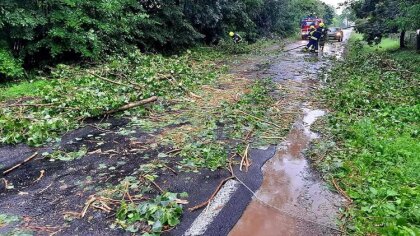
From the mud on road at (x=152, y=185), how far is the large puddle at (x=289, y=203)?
0.04 ft

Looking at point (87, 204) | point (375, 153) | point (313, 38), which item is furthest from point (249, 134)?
point (313, 38)

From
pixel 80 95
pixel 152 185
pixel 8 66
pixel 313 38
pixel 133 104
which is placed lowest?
pixel 152 185

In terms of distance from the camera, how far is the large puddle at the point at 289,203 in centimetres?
365

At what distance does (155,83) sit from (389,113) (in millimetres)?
5767

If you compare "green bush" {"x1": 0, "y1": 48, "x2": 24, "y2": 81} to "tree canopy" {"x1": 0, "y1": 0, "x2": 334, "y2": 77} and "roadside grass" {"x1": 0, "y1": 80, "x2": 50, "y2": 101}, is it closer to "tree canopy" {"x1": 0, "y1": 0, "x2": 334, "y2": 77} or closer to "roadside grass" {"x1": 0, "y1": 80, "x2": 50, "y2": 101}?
"tree canopy" {"x1": 0, "y1": 0, "x2": 334, "y2": 77}

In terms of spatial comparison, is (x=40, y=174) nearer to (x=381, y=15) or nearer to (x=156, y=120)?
(x=156, y=120)

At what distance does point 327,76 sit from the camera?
39.4 feet

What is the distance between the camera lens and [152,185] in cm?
428

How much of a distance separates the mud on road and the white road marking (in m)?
0.02

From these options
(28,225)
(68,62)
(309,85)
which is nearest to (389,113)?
(309,85)

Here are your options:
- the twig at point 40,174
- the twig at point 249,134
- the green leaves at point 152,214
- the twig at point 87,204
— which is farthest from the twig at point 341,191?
the twig at point 40,174

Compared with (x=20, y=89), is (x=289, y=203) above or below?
below

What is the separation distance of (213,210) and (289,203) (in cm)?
102

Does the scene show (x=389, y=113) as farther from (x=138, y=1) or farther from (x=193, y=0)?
(x=193, y=0)
